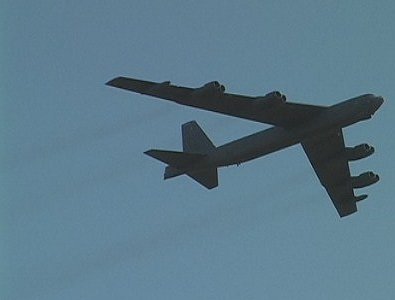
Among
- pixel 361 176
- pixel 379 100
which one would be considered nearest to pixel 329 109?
pixel 379 100

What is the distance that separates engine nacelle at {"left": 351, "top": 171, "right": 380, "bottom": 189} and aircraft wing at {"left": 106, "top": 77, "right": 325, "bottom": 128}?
7654 millimetres

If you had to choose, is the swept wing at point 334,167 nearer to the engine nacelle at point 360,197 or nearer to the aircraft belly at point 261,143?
the engine nacelle at point 360,197

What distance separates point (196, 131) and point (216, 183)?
15.5 feet

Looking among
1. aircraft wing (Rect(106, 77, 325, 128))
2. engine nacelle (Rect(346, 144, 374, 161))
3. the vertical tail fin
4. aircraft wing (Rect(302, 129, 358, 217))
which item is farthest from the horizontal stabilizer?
engine nacelle (Rect(346, 144, 374, 161))

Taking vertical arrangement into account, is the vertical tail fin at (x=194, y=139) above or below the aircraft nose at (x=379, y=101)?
above

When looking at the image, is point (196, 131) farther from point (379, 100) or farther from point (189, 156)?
point (379, 100)

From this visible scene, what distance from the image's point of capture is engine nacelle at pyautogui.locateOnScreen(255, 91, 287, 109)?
5822cm

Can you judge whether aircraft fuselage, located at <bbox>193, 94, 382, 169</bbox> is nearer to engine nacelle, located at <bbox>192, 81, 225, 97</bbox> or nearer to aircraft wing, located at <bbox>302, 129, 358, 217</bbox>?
aircraft wing, located at <bbox>302, 129, 358, 217</bbox>

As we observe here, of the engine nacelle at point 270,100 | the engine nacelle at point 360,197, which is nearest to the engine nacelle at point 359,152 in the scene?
the engine nacelle at point 360,197

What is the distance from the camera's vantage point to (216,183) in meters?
65.1

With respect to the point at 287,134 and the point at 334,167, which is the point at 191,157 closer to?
the point at 287,134

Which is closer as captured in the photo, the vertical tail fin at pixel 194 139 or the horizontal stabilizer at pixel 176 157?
the horizontal stabilizer at pixel 176 157

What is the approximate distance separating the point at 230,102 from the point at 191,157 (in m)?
5.23

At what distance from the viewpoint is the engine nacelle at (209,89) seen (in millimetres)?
56688
